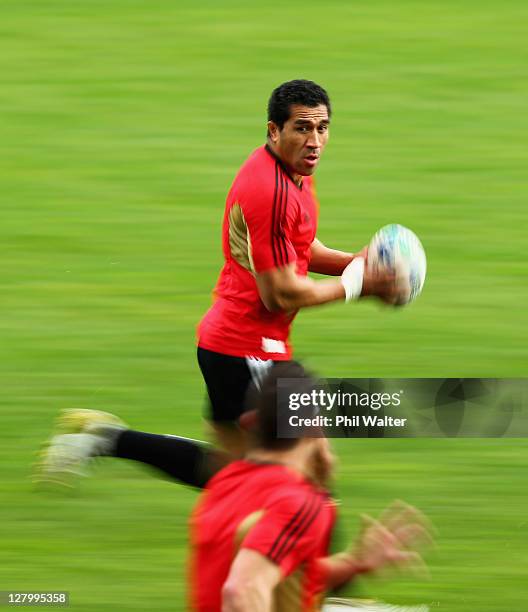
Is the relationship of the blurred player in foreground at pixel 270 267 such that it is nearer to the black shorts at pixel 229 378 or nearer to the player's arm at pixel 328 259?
the black shorts at pixel 229 378

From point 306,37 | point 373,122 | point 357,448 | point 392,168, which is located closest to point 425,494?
point 357,448

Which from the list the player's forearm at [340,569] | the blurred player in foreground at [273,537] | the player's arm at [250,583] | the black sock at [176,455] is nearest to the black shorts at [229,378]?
the black sock at [176,455]

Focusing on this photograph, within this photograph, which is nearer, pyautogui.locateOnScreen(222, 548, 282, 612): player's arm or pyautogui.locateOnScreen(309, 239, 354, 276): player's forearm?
pyautogui.locateOnScreen(222, 548, 282, 612): player's arm

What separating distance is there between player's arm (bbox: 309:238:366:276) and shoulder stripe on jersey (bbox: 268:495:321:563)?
229cm

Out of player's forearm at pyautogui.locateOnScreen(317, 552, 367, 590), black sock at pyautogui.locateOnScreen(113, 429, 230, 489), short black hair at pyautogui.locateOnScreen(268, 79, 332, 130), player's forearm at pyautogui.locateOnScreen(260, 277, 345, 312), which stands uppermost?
short black hair at pyautogui.locateOnScreen(268, 79, 332, 130)

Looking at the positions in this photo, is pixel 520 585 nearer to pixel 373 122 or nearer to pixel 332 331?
pixel 332 331

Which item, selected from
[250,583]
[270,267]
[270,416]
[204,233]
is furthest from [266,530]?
[204,233]

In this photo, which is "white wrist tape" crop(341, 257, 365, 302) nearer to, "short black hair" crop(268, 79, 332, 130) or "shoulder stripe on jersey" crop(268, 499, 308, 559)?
"short black hair" crop(268, 79, 332, 130)

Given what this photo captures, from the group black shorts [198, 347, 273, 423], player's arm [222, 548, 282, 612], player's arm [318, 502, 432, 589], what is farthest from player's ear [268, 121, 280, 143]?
player's arm [222, 548, 282, 612]

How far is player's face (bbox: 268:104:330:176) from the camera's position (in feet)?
20.9

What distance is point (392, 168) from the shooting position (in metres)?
11.8

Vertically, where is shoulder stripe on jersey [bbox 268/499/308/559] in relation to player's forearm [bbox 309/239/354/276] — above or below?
below

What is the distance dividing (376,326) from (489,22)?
18.6 feet

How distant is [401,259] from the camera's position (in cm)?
653
